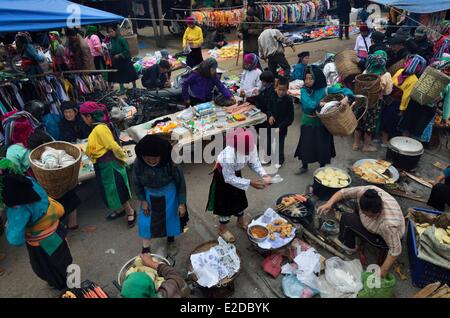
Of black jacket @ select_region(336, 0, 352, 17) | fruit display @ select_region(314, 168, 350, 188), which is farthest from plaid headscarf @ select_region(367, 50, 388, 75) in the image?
black jacket @ select_region(336, 0, 352, 17)

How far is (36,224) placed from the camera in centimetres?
354

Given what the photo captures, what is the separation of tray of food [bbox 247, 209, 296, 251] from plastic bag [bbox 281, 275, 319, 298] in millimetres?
405

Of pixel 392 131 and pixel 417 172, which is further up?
pixel 392 131

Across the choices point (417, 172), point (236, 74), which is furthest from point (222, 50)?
point (417, 172)

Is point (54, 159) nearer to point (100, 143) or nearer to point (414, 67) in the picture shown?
point (100, 143)

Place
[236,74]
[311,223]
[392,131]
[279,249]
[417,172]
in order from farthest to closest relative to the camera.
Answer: [236,74] → [392,131] → [417,172] → [311,223] → [279,249]

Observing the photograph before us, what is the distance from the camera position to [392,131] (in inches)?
270

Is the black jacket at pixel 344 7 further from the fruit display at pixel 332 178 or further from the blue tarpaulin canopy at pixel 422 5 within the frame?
the fruit display at pixel 332 178

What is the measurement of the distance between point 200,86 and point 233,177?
3.02 m

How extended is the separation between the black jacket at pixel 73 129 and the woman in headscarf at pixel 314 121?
334 cm

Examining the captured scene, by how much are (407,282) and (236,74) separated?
26.2ft

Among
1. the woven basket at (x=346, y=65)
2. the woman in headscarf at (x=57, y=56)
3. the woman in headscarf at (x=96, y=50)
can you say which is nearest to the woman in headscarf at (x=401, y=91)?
the woven basket at (x=346, y=65)

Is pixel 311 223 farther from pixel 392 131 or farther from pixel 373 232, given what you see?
pixel 392 131

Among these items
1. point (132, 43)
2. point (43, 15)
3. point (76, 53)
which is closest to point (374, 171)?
point (43, 15)
